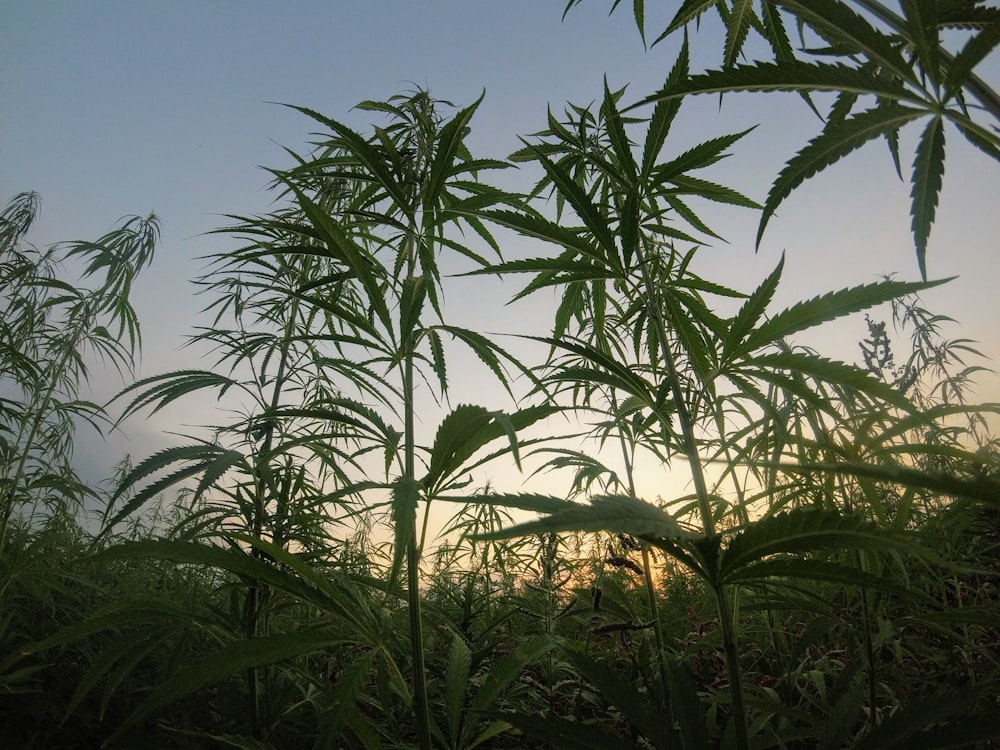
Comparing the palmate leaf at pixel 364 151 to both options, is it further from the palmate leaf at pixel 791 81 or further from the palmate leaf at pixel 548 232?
the palmate leaf at pixel 791 81

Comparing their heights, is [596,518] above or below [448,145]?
below

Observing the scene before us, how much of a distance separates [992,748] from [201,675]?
46.2 inches

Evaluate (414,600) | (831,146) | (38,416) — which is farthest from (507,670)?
(38,416)

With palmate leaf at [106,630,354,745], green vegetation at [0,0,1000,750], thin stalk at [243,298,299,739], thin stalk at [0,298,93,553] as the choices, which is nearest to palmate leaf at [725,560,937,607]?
green vegetation at [0,0,1000,750]

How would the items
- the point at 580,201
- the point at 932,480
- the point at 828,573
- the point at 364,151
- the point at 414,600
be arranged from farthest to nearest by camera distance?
the point at 364,151, the point at 414,600, the point at 580,201, the point at 828,573, the point at 932,480

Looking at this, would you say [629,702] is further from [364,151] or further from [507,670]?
[364,151]

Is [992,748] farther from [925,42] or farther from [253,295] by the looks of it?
[253,295]

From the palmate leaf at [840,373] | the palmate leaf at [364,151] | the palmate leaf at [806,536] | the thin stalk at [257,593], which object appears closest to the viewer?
the palmate leaf at [806,536]

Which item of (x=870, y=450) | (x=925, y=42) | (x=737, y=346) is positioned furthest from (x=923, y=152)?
(x=870, y=450)

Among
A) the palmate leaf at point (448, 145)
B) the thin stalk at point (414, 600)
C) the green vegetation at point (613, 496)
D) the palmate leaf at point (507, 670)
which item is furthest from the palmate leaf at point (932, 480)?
the palmate leaf at point (448, 145)

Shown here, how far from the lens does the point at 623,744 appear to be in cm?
65

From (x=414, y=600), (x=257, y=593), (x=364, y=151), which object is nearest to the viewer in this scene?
(x=414, y=600)

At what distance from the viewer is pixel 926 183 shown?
56 cm

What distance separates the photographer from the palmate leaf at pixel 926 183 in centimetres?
55
